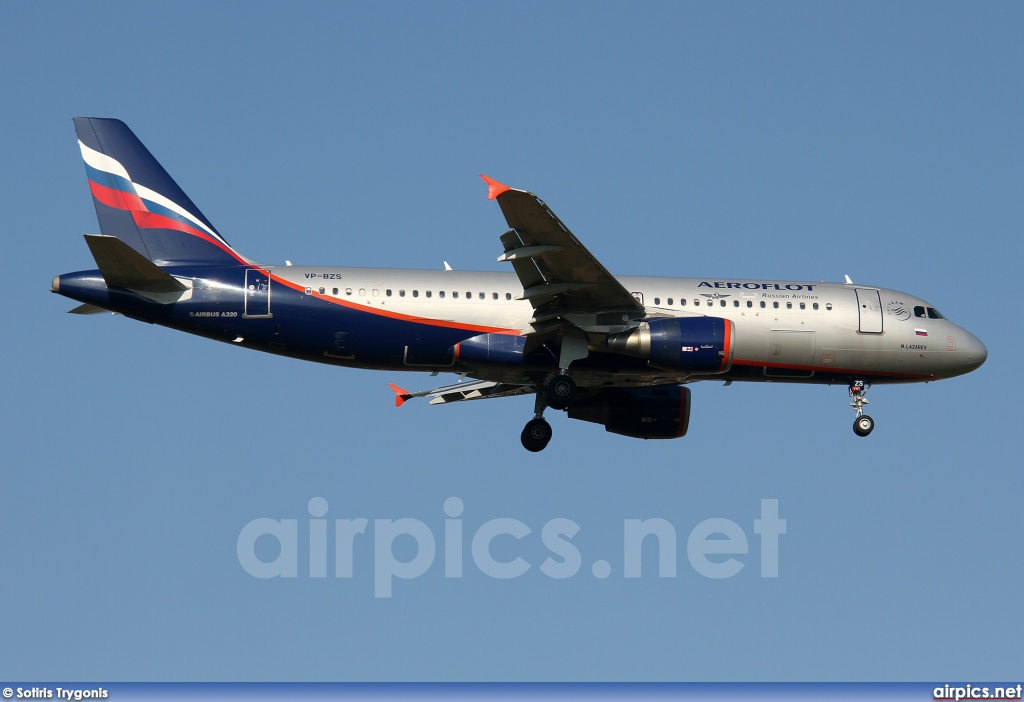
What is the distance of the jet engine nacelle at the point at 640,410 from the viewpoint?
3769 cm

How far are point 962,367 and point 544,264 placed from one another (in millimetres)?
13055

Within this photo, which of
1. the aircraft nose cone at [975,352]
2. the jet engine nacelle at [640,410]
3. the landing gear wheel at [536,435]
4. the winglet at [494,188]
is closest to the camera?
the winglet at [494,188]

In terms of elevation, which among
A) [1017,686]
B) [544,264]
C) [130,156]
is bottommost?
[1017,686]

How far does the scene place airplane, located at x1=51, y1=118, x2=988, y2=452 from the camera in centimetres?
3192

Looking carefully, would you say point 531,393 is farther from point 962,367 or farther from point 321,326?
point 962,367

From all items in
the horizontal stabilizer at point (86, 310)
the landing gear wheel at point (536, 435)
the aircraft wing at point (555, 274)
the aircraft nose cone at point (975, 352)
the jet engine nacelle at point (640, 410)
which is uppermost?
the aircraft wing at point (555, 274)

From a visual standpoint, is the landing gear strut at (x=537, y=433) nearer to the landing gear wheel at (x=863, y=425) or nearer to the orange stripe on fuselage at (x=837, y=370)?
the orange stripe on fuselage at (x=837, y=370)

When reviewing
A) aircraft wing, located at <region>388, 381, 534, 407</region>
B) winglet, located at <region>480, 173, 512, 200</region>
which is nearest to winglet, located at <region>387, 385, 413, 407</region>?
aircraft wing, located at <region>388, 381, 534, 407</region>

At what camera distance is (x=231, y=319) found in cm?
3250

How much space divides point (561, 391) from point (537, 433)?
9.07ft

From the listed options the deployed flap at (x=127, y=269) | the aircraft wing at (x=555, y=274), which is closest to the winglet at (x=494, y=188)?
the aircraft wing at (x=555, y=274)

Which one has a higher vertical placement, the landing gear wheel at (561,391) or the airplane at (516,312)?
the airplane at (516,312)

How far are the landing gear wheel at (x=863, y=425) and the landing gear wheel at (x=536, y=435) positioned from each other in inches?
336

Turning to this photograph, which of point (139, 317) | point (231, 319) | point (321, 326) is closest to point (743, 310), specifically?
point (321, 326)
